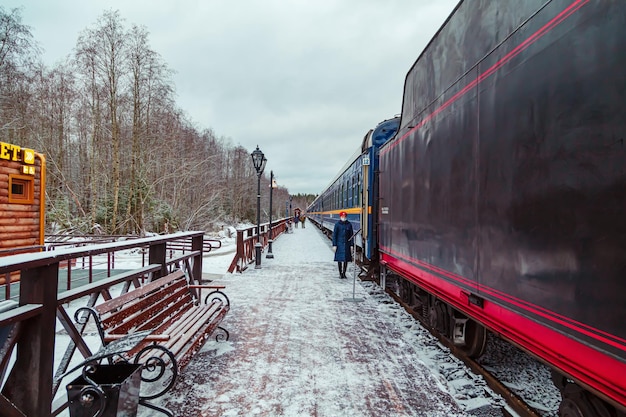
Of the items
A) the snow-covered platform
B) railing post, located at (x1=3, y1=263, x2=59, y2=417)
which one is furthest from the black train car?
railing post, located at (x1=3, y1=263, x2=59, y2=417)

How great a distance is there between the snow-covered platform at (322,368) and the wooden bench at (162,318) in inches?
14.9

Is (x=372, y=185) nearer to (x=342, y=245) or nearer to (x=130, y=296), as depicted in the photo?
(x=342, y=245)

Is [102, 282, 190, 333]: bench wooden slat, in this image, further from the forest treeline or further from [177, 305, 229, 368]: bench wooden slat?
the forest treeline

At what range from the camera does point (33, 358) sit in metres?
2.27

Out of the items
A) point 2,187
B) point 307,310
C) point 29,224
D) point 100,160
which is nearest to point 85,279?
point 29,224

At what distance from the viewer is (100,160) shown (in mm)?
23172

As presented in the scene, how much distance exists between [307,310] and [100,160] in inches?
869

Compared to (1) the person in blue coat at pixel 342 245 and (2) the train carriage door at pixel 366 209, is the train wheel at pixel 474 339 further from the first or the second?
(1) the person in blue coat at pixel 342 245

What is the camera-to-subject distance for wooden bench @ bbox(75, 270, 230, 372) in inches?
117

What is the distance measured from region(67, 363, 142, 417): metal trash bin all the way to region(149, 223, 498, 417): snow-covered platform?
59 centimetres

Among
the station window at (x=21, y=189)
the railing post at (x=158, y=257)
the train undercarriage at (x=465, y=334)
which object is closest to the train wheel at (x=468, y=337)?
the train undercarriage at (x=465, y=334)

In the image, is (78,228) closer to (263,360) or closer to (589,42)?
(263,360)

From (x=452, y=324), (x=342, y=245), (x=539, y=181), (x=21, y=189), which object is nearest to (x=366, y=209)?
(x=342, y=245)

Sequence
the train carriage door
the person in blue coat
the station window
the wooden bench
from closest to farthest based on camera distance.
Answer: the wooden bench
the train carriage door
the station window
the person in blue coat
